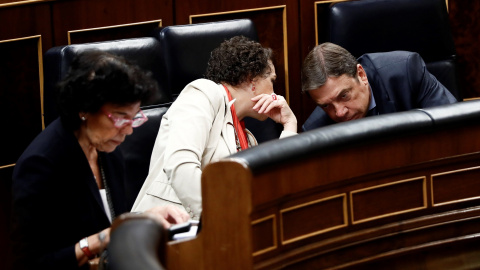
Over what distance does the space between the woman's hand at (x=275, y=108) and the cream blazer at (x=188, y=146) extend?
107 mm

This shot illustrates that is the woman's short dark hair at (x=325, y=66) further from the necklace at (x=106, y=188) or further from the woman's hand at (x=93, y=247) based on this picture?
the woman's hand at (x=93, y=247)

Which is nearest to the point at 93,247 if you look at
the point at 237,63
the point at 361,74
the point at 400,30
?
the point at 237,63

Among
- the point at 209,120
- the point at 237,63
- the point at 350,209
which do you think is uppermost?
the point at 237,63

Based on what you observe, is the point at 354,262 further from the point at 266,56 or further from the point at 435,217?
the point at 266,56

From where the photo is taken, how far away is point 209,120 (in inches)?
70.9

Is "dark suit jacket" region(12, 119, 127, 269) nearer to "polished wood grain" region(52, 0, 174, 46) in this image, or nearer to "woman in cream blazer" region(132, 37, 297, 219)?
"woman in cream blazer" region(132, 37, 297, 219)

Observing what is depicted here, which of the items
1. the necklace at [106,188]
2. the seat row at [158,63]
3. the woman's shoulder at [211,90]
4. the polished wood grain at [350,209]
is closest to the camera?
the polished wood grain at [350,209]

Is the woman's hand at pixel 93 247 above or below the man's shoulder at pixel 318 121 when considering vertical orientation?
below

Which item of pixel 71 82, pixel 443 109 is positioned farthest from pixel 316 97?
pixel 71 82

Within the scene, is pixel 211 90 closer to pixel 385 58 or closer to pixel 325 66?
pixel 325 66

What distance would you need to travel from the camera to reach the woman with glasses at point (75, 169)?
1297 mm

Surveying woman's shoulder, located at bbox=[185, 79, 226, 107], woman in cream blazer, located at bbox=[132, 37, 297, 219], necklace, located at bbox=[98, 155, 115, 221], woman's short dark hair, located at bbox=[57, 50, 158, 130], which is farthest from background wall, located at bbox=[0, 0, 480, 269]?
woman's short dark hair, located at bbox=[57, 50, 158, 130]

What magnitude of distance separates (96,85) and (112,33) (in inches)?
38.4

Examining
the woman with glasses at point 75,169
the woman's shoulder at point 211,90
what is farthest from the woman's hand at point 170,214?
the woman's shoulder at point 211,90
